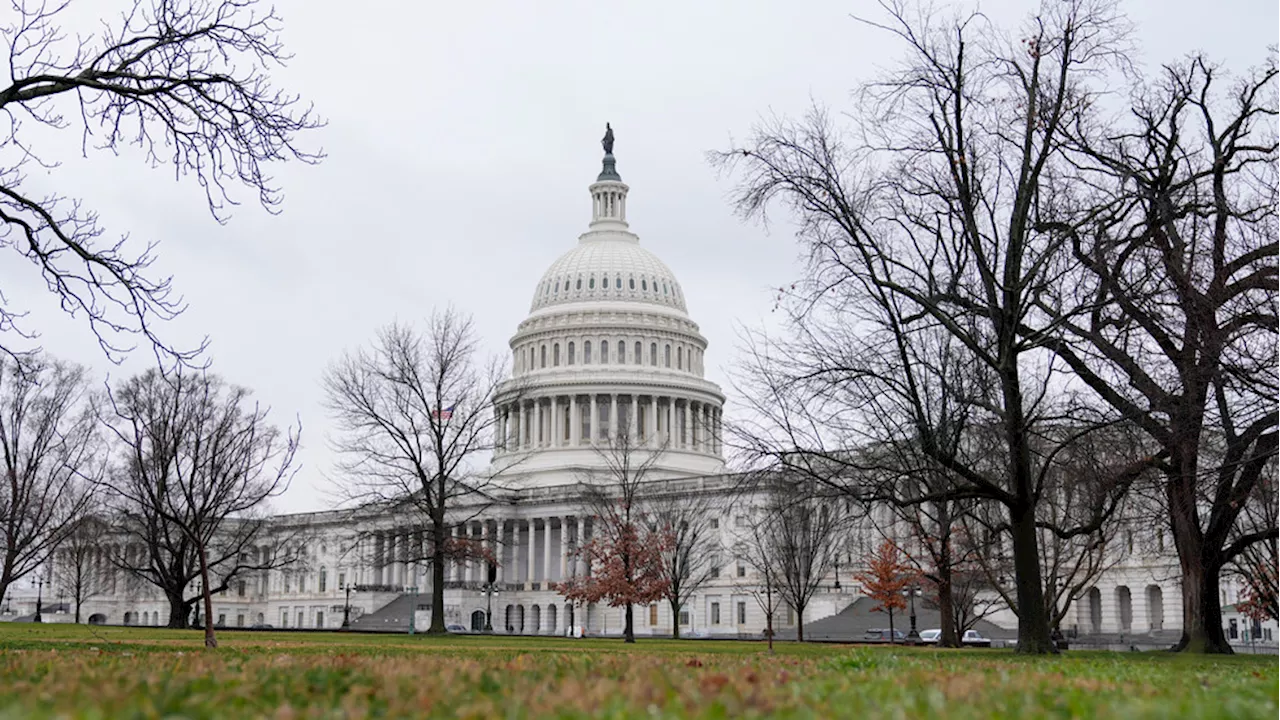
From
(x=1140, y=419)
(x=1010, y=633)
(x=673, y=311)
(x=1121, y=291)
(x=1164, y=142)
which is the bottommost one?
(x=1010, y=633)

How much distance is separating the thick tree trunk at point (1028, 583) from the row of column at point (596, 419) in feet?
353

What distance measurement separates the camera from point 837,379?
87.3 ft

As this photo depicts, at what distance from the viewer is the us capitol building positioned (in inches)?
4611

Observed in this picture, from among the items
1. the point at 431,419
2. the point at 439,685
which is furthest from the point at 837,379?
the point at 431,419

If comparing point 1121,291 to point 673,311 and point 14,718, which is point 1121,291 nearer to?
point 14,718

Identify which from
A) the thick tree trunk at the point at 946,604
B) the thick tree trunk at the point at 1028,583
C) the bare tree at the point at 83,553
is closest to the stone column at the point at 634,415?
the bare tree at the point at 83,553

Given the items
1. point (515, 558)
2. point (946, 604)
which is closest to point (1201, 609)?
point (946, 604)

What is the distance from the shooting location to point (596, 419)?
13650cm

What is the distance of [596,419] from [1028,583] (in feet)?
363

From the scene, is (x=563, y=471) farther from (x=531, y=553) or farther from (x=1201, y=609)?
(x=1201, y=609)

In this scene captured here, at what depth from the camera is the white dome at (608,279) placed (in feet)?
474

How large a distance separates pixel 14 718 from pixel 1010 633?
8268 centimetres

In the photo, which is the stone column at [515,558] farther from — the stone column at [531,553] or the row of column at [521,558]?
the stone column at [531,553]

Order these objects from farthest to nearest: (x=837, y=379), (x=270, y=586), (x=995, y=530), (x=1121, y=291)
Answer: (x=270, y=586)
(x=995, y=530)
(x=837, y=379)
(x=1121, y=291)
